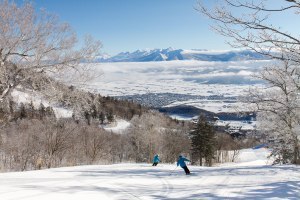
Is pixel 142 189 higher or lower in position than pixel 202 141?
higher

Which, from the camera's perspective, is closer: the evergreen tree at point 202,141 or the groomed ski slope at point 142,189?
the groomed ski slope at point 142,189

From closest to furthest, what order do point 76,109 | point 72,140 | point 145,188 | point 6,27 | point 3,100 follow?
point 145,188 < point 6,27 < point 3,100 < point 76,109 < point 72,140

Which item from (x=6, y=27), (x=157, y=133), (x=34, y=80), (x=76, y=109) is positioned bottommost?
(x=157, y=133)

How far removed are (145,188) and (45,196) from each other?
170 inches

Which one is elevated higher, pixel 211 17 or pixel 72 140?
pixel 211 17

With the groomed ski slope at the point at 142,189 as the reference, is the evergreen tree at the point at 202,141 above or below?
below

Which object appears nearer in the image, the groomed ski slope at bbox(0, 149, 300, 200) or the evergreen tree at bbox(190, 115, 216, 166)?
the groomed ski slope at bbox(0, 149, 300, 200)

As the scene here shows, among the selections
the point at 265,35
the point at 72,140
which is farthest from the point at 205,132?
the point at 265,35

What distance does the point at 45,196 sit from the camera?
11211mm

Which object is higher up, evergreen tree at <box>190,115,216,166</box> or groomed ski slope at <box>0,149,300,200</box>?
groomed ski slope at <box>0,149,300,200</box>

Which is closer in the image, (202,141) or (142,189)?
(142,189)

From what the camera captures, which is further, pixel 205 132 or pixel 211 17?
pixel 205 132

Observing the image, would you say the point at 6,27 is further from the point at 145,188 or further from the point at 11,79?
the point at 145,188

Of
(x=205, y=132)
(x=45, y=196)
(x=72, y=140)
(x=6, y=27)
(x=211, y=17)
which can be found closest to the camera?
(x=45, y=196)
